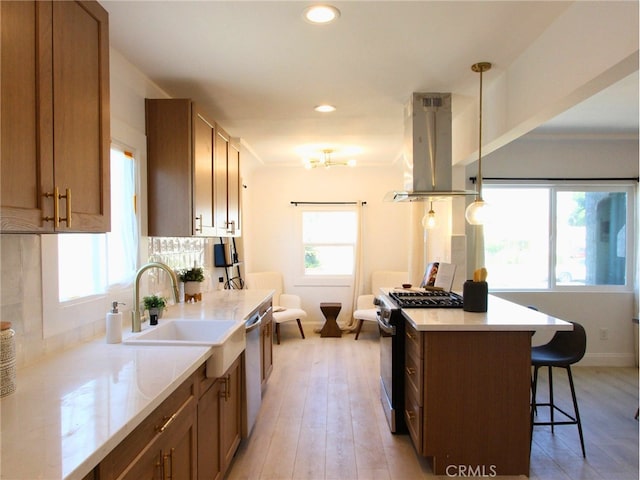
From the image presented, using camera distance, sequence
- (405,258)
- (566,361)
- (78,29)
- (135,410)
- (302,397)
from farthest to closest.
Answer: (405,258) → (302,397) → (566,361) → (78,29) → (135,410)

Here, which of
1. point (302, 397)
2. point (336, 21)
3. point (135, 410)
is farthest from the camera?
point (302, 397)

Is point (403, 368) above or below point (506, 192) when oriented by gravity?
below

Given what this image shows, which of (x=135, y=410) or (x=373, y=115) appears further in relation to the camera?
(x=373, y=115)

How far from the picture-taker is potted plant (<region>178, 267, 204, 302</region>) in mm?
3067

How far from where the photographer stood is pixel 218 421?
1981 mm

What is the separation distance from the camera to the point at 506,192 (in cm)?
444

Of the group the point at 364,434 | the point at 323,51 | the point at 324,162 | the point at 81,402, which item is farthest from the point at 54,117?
the point at 324,162

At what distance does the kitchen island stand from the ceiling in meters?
1.58

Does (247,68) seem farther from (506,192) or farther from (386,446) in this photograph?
(506,192)

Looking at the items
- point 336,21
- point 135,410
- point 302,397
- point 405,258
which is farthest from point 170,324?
point 405,258

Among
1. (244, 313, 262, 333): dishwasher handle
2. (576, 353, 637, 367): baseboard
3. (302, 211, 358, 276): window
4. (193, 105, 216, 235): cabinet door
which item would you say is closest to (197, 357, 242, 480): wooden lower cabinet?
(244, 313, 262, 333): dishwasher handle

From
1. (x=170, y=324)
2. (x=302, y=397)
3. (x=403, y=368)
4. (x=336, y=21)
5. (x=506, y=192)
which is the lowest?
(x=302, y=397)

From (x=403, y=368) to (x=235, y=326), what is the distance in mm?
1283

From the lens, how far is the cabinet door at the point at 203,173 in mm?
2633
